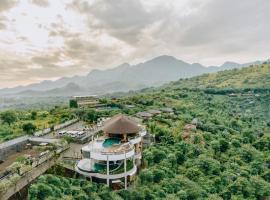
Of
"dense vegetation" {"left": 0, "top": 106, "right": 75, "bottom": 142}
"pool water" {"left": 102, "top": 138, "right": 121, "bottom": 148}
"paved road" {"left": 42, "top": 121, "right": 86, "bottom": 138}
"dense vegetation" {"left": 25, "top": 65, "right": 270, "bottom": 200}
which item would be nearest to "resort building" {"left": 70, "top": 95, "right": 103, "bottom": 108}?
"dense vegetation" {"left": 25, "top": 65, "right": 270, "bottom": 200}

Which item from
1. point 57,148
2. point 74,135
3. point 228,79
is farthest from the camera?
point 228,79

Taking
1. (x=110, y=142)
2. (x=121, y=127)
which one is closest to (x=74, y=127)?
(x=121, y=127)

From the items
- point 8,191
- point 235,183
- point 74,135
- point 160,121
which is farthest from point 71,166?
point 160,121

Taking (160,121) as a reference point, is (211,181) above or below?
below

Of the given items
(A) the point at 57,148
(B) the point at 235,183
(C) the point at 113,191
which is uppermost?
(A) the point at 57,148

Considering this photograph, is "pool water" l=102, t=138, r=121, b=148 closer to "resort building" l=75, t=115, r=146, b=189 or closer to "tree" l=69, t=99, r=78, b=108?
"resort building" l=75, t=115, r=146, b=189

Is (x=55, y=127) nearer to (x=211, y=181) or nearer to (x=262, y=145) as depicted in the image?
(x=211, y=181)

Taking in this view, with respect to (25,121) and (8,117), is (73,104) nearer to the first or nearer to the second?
(25,121)
